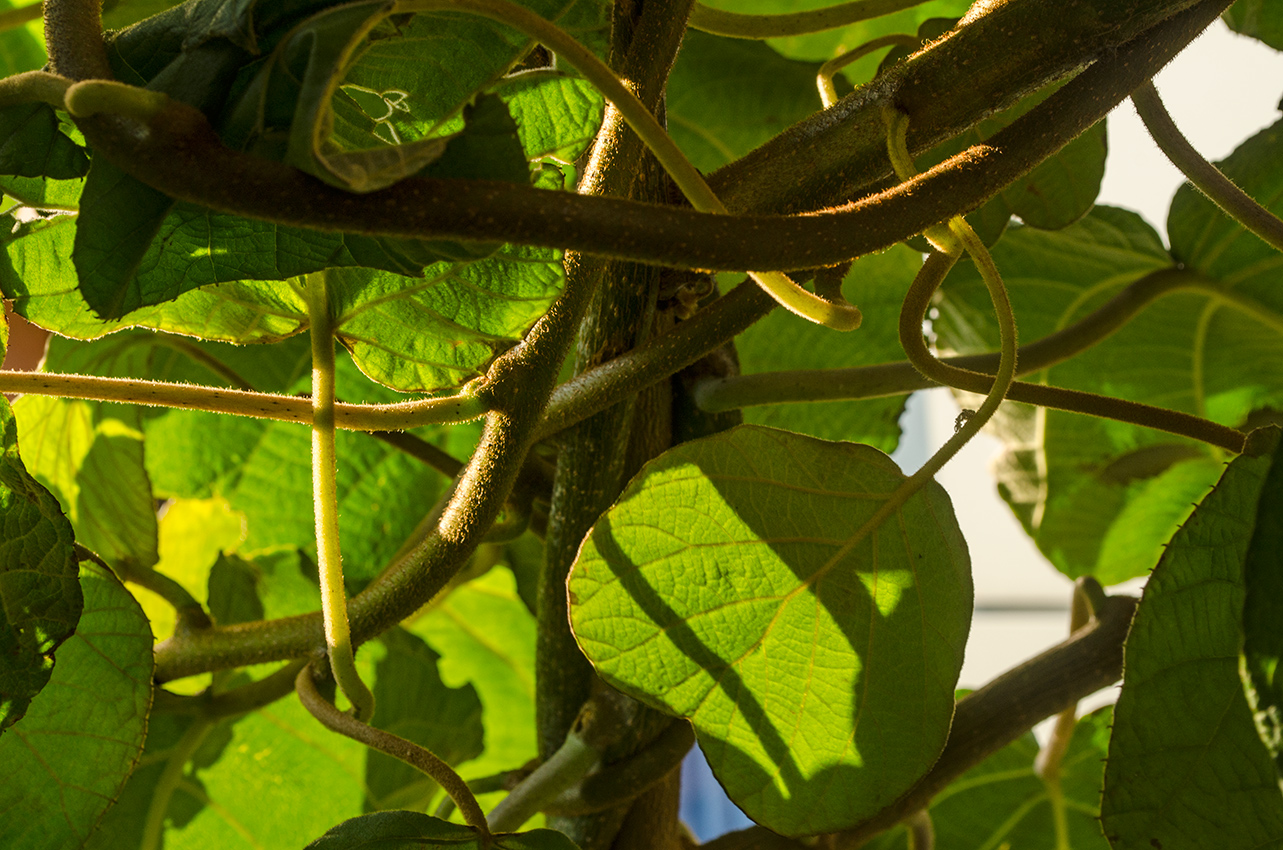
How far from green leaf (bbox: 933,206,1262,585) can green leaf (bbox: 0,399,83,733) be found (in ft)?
1.29

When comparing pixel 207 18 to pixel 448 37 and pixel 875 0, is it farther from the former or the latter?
pixel 875 0

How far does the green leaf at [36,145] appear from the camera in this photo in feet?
0.61

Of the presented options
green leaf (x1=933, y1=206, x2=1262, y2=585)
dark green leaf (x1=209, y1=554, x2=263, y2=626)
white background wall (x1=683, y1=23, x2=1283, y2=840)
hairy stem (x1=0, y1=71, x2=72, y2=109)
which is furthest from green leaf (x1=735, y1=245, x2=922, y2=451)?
white background wall (x1=683, y1=23, x2=1283, y2=840)

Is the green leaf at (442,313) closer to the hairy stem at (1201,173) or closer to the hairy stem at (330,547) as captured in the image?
the hairy stem at (330,547)

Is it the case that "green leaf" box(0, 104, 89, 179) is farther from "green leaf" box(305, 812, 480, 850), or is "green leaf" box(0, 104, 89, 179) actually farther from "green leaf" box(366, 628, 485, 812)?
"green leaf" box(366, 628, 485, 812)

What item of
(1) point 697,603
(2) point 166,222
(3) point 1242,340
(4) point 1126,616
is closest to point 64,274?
(2) point 166,222

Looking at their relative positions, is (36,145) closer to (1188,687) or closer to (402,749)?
(402,749)

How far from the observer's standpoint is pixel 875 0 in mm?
306

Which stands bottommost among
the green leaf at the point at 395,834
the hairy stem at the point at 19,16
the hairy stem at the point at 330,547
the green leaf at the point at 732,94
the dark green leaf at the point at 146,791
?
the dark green leaf at the point at 146,791

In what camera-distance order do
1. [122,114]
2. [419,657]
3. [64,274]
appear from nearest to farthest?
[122,114] < [64,274] < [419,657]

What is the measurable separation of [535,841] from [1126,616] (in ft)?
0.71

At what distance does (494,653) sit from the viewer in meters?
0.56

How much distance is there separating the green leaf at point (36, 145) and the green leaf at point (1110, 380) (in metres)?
0.39

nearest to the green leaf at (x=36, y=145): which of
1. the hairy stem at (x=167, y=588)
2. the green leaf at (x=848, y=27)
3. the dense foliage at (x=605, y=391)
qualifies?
the dense foliage at (x=605, y=391)
